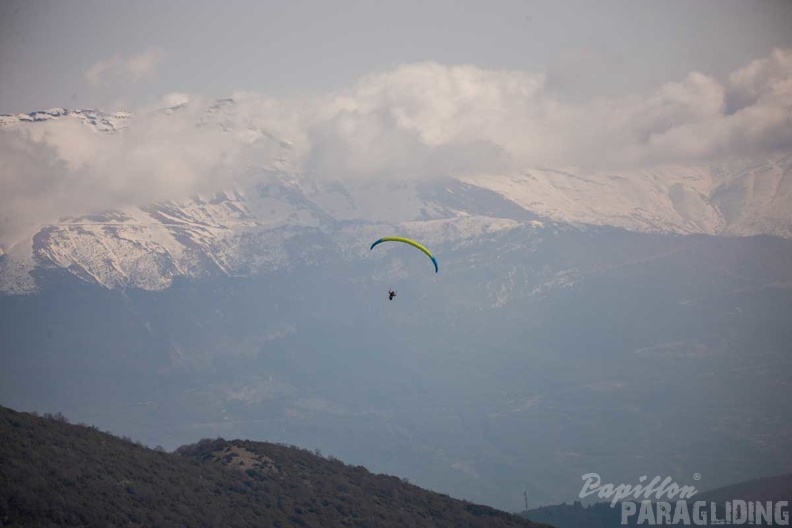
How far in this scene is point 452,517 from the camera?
158500 millimetres

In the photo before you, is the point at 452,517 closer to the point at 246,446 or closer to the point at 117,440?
the point at 246,446

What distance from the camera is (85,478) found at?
130 metres

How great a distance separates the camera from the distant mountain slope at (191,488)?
121 meters

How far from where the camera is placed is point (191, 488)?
142m

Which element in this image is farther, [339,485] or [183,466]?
[339,485]

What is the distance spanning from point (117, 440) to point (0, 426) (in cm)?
2231

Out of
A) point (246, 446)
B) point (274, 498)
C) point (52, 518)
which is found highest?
point (246, 446)

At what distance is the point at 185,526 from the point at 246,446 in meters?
39.9

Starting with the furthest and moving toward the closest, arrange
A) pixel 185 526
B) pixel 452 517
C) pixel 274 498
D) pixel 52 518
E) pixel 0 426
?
pixel 452 517, pixel 274 498, pixel 0 426, pixel 185 526, pixel 52 518

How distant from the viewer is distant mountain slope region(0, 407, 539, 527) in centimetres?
12144

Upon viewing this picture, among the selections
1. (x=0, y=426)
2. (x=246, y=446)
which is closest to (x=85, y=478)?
(x=0, y=426)

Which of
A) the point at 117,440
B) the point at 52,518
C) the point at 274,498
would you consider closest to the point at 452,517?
the point at 274,498

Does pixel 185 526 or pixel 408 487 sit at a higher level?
pixel 408 487

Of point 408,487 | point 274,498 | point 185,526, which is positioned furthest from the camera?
point 408,487
